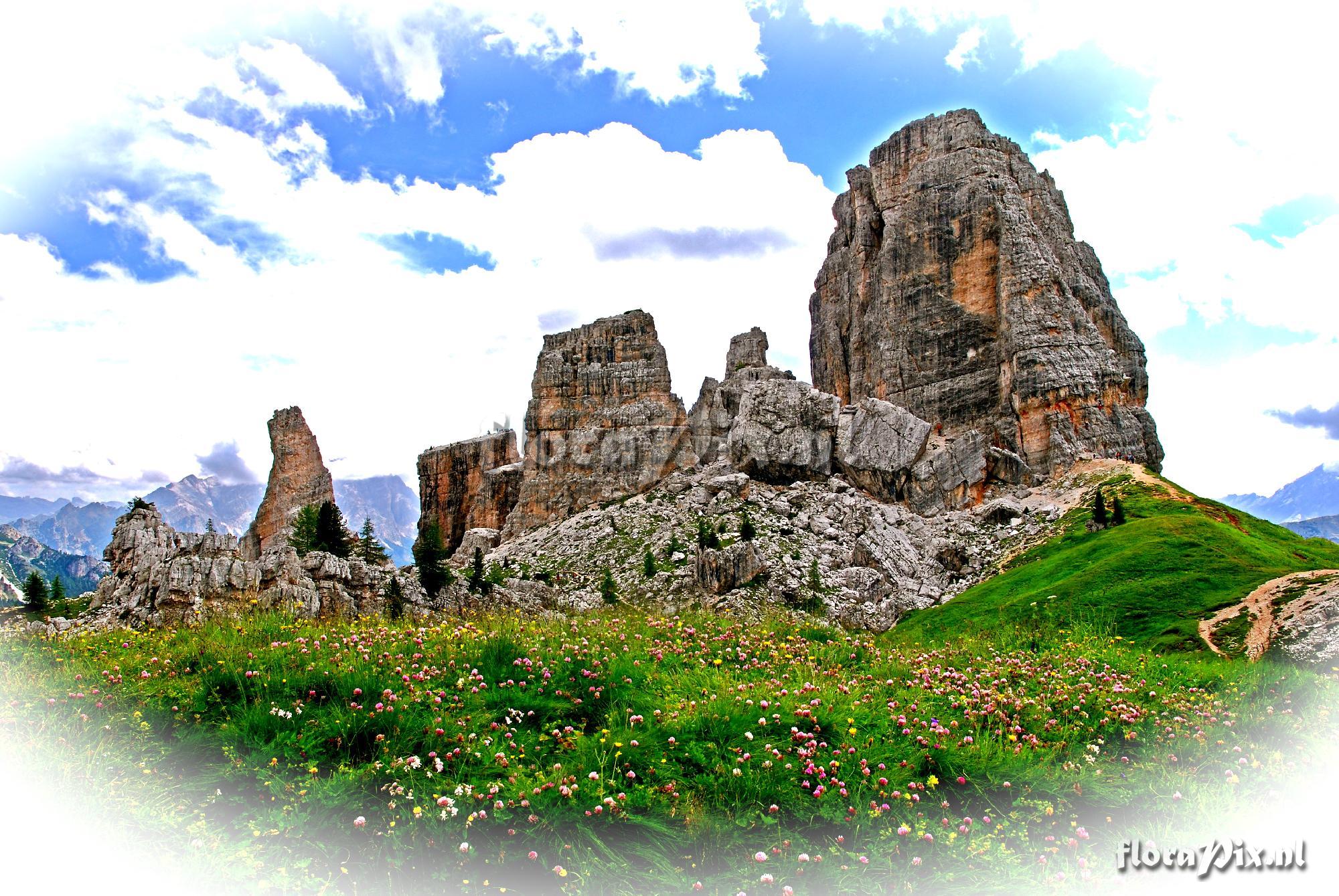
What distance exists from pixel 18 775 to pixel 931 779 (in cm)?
878

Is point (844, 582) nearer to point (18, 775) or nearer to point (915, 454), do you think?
point (915, 454)

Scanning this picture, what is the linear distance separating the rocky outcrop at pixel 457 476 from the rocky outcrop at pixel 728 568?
39540 millimetres

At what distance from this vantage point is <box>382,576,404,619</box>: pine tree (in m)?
23.1

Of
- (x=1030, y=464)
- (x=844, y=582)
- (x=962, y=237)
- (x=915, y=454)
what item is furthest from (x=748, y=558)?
(x=962, y=237)

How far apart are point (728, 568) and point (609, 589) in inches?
299

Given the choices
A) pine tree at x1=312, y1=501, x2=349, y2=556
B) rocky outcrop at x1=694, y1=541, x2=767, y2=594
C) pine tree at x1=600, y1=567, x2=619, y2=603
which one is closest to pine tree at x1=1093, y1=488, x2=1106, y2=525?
rocky outcrop at x1=694, y1=541, x2=767, y2=594

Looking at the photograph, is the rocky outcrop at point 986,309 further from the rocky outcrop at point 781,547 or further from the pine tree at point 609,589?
the pine tree at point 609,589

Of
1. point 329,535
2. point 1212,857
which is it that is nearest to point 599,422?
point 329,535

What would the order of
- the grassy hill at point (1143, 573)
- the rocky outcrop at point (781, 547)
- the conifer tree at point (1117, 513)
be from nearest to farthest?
the grassy hill at point (1143, 573) < the rocky outcrop at point (781, 547) < the conifer tree at point (1117, 513)

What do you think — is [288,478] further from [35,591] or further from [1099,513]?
[1099,513]

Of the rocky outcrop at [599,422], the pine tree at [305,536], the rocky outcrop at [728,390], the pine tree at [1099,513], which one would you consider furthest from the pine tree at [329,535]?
the pine tree at [1099,513]

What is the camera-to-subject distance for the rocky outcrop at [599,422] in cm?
7512

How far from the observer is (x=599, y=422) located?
3066 inches

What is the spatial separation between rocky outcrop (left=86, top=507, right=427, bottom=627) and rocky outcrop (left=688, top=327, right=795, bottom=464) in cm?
5191
